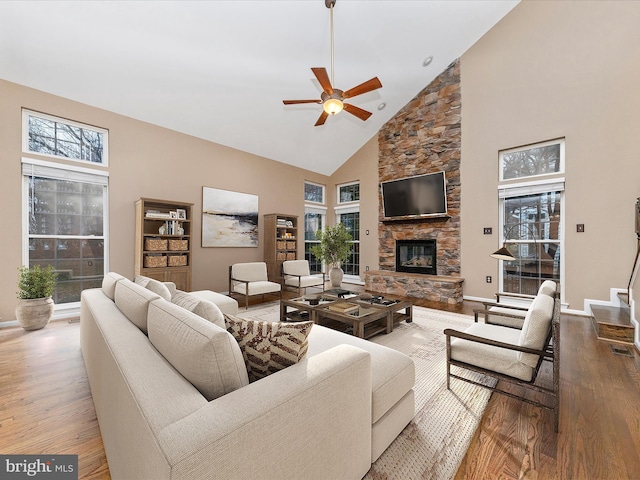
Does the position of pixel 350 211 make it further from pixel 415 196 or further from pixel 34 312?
pixel 34 312

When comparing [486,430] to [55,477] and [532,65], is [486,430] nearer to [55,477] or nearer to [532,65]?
[55,477]

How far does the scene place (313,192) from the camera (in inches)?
302

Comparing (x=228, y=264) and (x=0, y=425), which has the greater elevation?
(x=228, y=264)

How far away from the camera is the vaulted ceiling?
318 cm

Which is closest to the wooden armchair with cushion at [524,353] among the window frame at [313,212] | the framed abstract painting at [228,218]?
the framed abstract painting at [228,218]

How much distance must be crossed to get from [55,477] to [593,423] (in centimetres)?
312

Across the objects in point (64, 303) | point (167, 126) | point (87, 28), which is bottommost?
point (64, 303)

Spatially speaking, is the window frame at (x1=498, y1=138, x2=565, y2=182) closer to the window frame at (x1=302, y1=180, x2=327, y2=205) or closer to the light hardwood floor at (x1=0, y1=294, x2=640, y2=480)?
the light hardwood floor at (x1=0, y1=294, x2=640, y2=480)

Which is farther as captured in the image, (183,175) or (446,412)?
(183,175)

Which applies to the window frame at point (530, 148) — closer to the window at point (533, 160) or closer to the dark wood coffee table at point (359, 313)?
the window at point (533, 160)

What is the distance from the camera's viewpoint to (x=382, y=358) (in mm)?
1662

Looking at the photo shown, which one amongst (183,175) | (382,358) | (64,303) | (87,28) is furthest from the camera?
(183,175)

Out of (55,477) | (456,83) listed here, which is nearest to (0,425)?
(55,477)

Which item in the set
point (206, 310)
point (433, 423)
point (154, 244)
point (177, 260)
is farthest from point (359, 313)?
point (154, 244)
